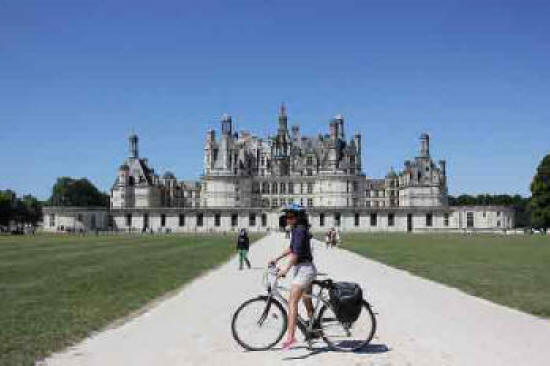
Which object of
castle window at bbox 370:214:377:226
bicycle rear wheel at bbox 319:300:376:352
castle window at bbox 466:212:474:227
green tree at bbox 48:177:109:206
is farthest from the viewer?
green tree at bbox 48:177:109:206

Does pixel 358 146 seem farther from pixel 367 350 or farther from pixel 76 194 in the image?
pixel 367 350

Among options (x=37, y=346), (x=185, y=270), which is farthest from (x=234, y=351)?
(x=185, y=270)

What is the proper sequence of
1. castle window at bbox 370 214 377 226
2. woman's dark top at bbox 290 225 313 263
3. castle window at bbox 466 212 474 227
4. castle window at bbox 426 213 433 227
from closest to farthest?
woman's dark top at bbox 290 225 313 263
castle window at bbox 426 213 433 227
castle window at bbox 370 214 377 226
castle window at bbox 466 212 474 227

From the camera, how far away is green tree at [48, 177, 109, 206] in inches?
7013

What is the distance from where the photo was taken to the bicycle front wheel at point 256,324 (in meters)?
11.9

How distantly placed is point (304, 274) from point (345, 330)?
1.29 m

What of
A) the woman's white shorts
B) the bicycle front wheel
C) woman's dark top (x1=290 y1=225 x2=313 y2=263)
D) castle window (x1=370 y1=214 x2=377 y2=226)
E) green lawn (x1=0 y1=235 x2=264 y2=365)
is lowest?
green lawn (x1=0 y1=235 x2=264 y2=365)

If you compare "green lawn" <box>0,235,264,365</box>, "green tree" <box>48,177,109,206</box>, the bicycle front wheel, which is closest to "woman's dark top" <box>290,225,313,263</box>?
the bicycle front wheel

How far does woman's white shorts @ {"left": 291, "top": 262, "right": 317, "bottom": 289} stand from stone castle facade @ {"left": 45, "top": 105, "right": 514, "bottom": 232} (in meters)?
122

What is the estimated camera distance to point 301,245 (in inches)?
464

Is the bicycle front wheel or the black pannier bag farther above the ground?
the black pannier bag

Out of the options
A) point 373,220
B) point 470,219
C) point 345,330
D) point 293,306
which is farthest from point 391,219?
point 293,306

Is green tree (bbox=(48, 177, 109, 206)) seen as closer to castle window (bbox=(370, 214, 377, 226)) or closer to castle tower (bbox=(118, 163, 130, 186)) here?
castle tower (bbox=(118, 163, 130, 186))

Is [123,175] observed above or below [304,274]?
above
